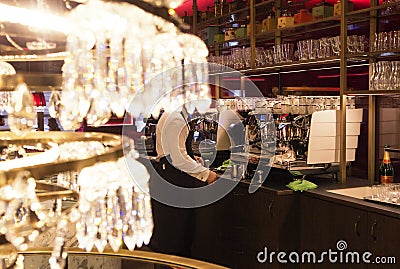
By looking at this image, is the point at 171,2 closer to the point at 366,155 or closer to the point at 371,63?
the point at 371,63

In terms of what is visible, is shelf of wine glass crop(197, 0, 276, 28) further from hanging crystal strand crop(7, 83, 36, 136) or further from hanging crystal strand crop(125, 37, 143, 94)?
hanging crystal strand crop(7, 83, 36, 136)

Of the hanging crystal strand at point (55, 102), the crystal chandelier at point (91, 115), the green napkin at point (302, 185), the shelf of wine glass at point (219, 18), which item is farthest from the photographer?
the shelf of wine glass at point (219, 18)

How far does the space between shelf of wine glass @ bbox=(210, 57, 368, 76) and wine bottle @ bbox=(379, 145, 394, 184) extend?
2.59ft

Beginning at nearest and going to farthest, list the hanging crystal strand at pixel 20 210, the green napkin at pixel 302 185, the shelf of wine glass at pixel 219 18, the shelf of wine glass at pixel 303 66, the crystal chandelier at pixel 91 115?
1. the hanging crystal strand at pixel 20 210
2. the crystal chandelier at pixel 91 115
3. the green napkin at pixel 302 185
4. the shelf of wine glass at pixel 303 66
5. the shelf of wine glass at pixel 219 18

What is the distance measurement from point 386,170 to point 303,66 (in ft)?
4.44

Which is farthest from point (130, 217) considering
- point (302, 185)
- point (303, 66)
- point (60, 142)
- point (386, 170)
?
point (303, 66)

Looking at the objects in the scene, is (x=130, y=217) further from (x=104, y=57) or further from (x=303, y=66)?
(x=303, y=66)

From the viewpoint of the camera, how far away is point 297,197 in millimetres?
4039

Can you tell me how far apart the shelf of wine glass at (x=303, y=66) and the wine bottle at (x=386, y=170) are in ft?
2.59

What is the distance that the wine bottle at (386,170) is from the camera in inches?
158

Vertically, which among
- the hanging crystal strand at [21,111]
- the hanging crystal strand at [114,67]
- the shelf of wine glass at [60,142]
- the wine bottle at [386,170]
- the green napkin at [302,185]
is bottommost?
the green napkin at [302,185]

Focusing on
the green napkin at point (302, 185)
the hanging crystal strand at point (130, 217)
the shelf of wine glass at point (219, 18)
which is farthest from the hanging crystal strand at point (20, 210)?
the shelf of wine glass at point (219, 18)

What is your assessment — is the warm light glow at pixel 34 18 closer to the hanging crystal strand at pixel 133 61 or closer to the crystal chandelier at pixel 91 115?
the crystal chandelier at pixel 91 115

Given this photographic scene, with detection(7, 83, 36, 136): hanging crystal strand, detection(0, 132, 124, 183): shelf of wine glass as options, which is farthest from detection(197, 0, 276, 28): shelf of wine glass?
detection(7, 83, 36, 136): hanging crystal strand
